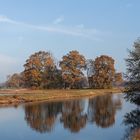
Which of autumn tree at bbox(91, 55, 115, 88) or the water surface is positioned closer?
the water surface

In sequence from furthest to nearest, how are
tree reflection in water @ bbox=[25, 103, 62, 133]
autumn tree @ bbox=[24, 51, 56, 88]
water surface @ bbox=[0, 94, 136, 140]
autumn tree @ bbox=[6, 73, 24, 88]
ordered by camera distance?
autumn tree @ bbox=[6, 73, 24, 88]
autumn tree @ bbox=[24, 51, 56, 88]
tree reflection in water @ bbox=[25, 103, 62, 133]
water surface @ bbox=[0, 94, 136, 140]

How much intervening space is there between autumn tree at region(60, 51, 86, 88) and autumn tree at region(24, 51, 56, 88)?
4167 millimetres

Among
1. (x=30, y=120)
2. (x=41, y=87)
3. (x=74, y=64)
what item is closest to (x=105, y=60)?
(x=74, y=64)

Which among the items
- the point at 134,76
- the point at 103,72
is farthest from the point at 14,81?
the point at 134,76

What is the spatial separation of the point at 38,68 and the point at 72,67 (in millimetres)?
10944

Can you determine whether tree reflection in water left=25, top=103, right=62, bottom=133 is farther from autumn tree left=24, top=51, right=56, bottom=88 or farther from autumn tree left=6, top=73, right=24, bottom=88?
autumn tree left=6, top=73, right=24, bottom=88

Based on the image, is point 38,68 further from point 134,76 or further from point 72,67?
point 134,76

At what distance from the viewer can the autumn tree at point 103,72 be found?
131m

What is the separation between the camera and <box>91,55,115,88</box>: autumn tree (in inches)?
5157

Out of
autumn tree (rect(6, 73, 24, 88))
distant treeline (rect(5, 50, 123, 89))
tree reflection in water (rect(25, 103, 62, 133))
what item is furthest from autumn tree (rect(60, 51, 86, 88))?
tree reflection in water (rect(25, 103, 62, 133))

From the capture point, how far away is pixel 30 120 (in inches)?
1853

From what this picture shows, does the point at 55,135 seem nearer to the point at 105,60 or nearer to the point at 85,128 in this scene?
the point at 85,128

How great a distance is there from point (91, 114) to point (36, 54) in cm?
6597

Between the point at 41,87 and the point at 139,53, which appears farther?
the point at 41,87
